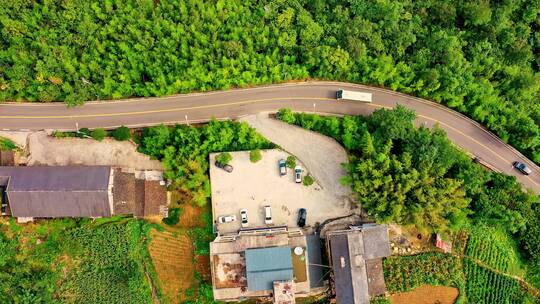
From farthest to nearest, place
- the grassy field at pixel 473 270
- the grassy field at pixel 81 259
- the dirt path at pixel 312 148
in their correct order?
the dirt path at pixel 312 148 < the grassy field at pixel 473 270 < the grassy field at pixel 81 259

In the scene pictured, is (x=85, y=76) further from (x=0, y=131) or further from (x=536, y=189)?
(x=536, y=189)

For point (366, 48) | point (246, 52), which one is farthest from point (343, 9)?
point (246, 52)

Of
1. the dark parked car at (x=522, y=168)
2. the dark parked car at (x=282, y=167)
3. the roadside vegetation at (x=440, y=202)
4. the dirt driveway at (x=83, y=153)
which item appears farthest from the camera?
the dark parked car at (x=522, y=168)

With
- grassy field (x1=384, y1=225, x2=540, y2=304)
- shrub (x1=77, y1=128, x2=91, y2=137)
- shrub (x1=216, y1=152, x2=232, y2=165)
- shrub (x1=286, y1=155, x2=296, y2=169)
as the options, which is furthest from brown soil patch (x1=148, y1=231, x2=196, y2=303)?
grassy field (x1=384, y1=225, x2=540, y2=304)

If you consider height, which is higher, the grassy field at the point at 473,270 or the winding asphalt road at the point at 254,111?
the winding asphalt road at the point at 254,111

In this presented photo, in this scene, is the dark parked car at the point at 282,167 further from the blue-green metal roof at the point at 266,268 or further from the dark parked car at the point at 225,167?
the blue-green metal roof at the point at 266,268

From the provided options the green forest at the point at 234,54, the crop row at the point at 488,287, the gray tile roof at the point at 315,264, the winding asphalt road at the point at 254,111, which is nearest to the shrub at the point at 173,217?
the winding asphalt road at the point at 254,111
